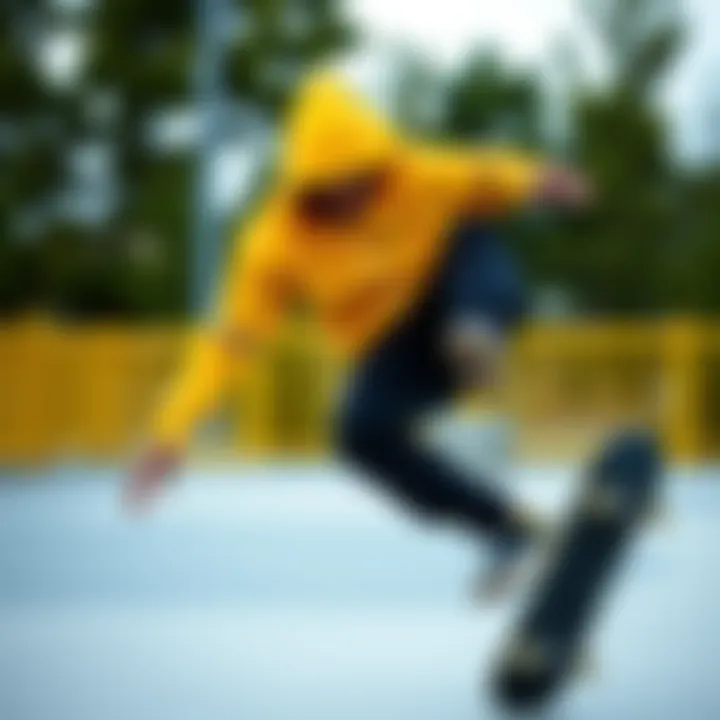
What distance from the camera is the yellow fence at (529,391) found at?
5.66ft

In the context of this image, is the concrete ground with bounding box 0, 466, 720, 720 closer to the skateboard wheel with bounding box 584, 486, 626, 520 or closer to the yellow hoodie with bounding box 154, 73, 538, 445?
the skateboard wheel with bounding box 584, 486, 626, 520

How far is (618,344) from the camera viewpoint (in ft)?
5.75

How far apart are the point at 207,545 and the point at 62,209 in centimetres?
41

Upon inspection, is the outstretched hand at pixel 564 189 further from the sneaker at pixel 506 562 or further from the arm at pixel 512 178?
the sneaker at pixel 506 562

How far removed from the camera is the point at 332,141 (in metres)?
1.72

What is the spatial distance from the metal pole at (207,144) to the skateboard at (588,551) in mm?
471

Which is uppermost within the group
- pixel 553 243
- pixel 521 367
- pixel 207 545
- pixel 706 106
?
pixel 706 106

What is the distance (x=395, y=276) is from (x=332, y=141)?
16 centimetres

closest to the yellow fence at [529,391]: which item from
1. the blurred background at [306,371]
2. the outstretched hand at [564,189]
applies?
the blurred background at [306,371]

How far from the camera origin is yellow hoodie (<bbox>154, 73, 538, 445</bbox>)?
1.72 meters

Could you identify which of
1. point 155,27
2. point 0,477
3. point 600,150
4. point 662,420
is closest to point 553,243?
point 600,150

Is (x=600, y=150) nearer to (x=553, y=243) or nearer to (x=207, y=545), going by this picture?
(x=553, y=243)

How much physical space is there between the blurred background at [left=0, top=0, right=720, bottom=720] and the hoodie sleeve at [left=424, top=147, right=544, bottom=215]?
0.02 m

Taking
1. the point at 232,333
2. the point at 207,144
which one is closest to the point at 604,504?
the point at 232,333
